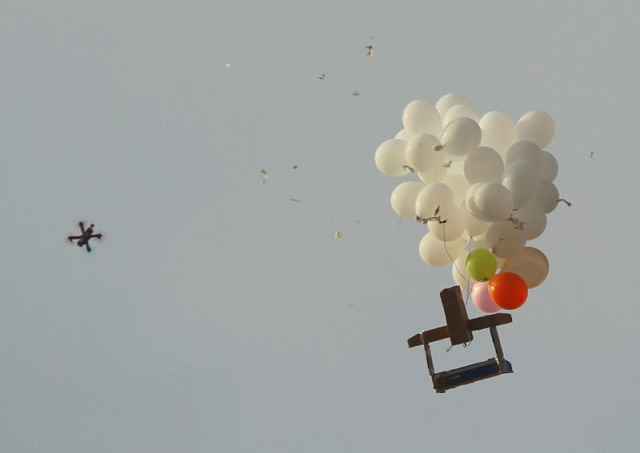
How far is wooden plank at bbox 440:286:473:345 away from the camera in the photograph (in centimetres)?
1321

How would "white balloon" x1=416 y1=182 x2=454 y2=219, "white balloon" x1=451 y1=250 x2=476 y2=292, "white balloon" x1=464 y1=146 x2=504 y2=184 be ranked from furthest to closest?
1. "white balloon" x1=451 y1=250 x2=476 y2=292
2. "white balloon" x1=464 y1=146 x2=504 y2=184
3. "white balloon" x1=416 y1=182 x2=454 y2=219

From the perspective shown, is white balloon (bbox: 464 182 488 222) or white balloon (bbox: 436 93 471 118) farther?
white balloon (bbox: 436 93 471 118)

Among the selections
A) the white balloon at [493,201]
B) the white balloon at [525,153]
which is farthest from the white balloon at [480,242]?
the white balloon at [525,153]

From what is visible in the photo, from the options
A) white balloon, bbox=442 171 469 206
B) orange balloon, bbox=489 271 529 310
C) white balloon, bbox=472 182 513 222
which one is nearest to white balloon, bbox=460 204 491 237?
white balloon, bbox=442 171 469 206

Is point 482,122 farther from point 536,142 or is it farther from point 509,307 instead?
point 509,307

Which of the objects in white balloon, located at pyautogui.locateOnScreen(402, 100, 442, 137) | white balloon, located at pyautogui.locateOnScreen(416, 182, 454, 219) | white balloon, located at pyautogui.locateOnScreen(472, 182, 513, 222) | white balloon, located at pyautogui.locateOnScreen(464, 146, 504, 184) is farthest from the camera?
white balloon, located at pyautogui.locateOnScreen(402, 100, 442, 137)

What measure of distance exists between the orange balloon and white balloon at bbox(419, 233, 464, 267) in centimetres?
64

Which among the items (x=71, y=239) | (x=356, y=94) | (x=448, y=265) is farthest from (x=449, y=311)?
(x=71, y=239)

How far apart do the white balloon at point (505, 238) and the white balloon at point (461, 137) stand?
88 cm

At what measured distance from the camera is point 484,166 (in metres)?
13.1

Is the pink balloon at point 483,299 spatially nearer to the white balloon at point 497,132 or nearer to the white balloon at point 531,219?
the white balloon at point 531,219

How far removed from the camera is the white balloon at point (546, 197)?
13430 millimetres

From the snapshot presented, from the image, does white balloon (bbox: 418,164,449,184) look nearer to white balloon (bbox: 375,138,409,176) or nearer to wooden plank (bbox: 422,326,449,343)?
white balloon (bbox: 375,138,409,176)

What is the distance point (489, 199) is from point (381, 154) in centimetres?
157
